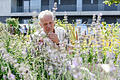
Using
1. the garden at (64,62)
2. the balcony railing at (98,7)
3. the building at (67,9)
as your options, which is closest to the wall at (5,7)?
the building at (67,9)

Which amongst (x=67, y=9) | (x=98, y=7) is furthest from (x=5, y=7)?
(x=98, y=7)

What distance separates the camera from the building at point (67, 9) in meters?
25.0

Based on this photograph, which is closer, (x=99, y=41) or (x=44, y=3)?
(x=99, y=41)

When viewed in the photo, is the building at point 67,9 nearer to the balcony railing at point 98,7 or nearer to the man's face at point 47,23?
the balcony railing at point 98,7

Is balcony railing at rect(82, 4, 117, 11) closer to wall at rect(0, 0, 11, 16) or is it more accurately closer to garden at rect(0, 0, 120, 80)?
wall at rect(0, 0, 11, 16)

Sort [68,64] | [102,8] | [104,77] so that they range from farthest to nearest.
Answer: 1. [102,8]
2. [68,64]
3. [104,77]

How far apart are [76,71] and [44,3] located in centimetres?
2628

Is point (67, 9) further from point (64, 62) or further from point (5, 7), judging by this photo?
point (64, 62)

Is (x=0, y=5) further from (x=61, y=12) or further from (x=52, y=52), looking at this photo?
(x=52, y=52)

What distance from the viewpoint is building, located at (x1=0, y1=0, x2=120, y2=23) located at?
82.1 ft

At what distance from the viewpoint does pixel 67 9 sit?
2570 cm

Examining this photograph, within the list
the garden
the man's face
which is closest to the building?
the man's face

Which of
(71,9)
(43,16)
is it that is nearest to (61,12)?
(71,9)

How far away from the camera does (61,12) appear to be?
997 inches
